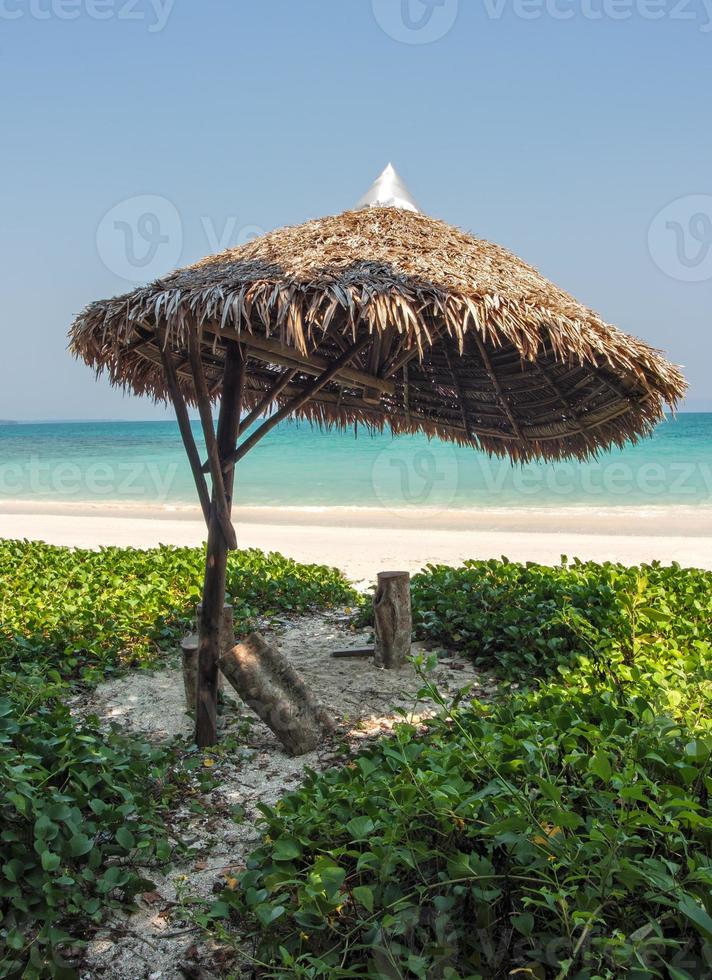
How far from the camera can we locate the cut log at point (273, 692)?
147 inches

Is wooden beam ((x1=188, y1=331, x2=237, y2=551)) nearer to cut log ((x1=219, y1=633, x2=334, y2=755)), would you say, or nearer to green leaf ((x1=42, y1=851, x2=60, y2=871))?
cut log ((x1=219, y1=633, x2=334, y2=755))

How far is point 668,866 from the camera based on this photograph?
179cm

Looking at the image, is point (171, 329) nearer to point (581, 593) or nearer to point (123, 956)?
point (123, 956)

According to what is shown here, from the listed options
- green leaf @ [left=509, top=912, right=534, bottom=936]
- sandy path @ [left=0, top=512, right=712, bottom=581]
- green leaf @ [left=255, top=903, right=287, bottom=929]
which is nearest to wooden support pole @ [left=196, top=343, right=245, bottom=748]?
green leaf @ [left=255, top=903, right=287, bottom=929]

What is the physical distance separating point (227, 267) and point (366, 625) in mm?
3086

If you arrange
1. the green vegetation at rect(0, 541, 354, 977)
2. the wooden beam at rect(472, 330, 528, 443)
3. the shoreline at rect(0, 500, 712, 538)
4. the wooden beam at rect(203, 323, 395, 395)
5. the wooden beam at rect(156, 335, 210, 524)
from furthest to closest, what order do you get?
A: the shoreline at rect(0, 500, 712, 538) < the wooden beam at rect(472, 330, 528, 443) < the wooden beam at rect(156, 335, 210, 524) < the wooden beam at rect(203, 323, 395, 395) < the green vegetation at rect(0, 541, 354, 977)

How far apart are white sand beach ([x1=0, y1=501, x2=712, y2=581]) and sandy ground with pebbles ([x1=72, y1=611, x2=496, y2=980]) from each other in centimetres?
323

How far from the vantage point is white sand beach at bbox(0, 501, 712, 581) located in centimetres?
1054

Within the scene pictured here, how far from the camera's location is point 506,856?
208 cm

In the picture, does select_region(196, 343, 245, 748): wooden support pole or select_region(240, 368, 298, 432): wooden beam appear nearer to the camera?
select_region(196, 343, 245, 748): wooden support pole

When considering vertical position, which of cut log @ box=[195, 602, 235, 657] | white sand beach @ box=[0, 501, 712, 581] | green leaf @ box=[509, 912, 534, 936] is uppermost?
white sand beach @ box=[0, 501, 712, 581]

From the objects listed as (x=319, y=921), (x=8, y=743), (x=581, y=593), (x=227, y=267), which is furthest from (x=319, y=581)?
(x=319, y=921)

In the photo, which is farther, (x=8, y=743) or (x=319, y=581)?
(x=319, y=581)

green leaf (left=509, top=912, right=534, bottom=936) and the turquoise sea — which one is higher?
the turquoise sea
